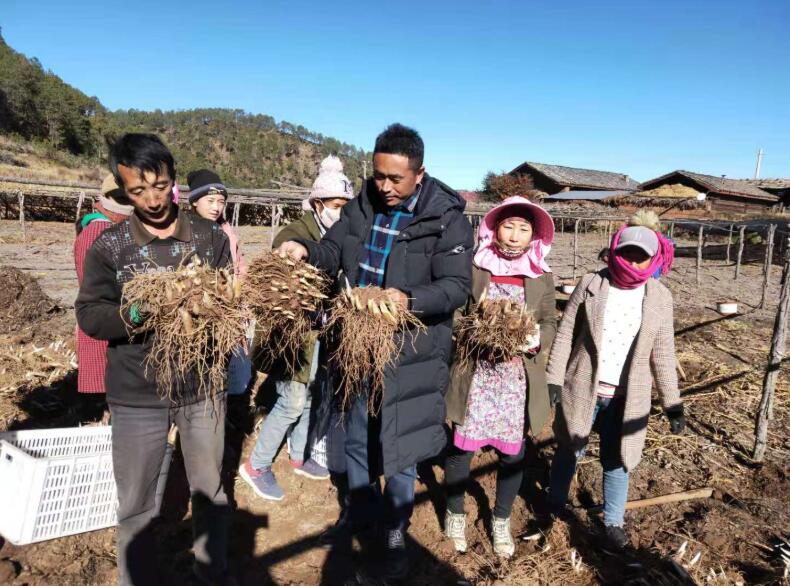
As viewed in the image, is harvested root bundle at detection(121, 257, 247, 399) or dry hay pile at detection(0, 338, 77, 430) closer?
harvested root bundle at detection(121, 257, 247, 399)

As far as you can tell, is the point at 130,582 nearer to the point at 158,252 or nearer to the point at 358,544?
the point at 358,544

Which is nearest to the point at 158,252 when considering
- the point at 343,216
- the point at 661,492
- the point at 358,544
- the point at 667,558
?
the point at 343,216

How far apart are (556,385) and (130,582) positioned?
239cm

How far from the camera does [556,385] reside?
2.82 metres

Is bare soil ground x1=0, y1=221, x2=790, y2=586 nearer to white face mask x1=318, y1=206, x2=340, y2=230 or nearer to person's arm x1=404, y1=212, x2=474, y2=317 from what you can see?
person's arm x1=404, y1=212, x2=474, y2=317

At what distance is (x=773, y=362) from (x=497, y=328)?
8.70ft

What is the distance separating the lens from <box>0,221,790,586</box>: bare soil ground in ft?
8.51

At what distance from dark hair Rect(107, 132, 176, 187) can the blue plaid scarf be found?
943mm

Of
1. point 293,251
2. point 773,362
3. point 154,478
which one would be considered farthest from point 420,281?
point 773,362

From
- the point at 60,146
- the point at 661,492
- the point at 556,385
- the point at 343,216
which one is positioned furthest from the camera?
the point at 60,146

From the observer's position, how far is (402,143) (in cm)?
206

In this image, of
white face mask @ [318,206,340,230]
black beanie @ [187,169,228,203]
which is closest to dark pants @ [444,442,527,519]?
white face mask @ [318,206,340,230]

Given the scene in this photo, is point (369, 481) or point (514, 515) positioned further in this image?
point (514, 515)

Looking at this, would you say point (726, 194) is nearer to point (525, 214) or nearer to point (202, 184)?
point (525, 214)
